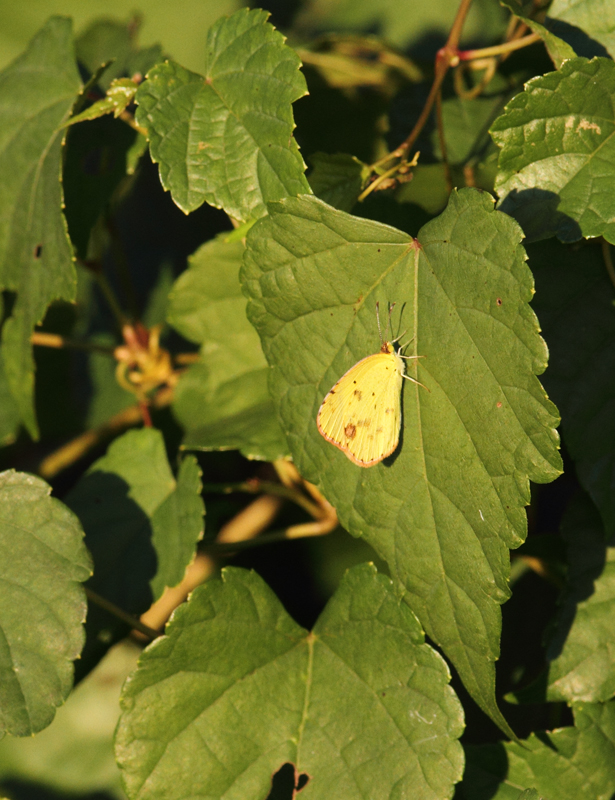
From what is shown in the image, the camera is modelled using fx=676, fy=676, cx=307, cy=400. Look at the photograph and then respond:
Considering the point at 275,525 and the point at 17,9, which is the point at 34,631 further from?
the point at 17,9

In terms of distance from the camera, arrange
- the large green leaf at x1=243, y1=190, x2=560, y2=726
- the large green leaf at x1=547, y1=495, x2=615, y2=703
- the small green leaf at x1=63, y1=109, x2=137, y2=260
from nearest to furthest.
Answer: the large green leaf at x1=243, y1=190, x2=560, y2=726
the large green leaf at x1=547, y1=495, x2=615, y2=703
the small green leaf at x1=63, y1=109, x2=137, y2=260

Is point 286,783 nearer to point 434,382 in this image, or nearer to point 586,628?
point 586,628

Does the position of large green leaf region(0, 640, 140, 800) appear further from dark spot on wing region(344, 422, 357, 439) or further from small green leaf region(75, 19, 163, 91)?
small green leaf region(75, 19, 163, 91)

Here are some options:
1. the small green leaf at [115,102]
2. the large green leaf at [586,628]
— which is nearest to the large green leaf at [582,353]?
the large green leaf at [586,628]

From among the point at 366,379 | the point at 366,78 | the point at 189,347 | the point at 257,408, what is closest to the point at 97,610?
the point at 257,408

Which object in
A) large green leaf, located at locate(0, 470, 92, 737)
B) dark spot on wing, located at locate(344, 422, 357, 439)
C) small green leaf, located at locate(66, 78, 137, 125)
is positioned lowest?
large green leaf, located at locate(0, 470, 92, 737)

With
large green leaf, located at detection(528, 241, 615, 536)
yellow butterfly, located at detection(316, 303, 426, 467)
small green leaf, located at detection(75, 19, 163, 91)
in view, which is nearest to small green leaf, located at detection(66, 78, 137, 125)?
small green leaf, located at detection(75, 19, 163, 91)

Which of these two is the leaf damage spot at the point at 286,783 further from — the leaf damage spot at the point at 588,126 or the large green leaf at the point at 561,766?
the leaf damage spot at the point at 588,126
